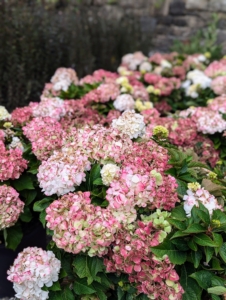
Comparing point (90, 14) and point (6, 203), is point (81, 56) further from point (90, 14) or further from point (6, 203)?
point (6, 203)

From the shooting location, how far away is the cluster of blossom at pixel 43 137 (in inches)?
74.7

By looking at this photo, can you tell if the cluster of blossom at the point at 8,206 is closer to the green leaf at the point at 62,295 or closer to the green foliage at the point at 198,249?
the green leaf at the point at 62,295

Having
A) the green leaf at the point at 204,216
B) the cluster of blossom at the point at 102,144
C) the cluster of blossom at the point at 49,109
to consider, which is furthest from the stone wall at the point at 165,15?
the green leaf at the point at 204,216

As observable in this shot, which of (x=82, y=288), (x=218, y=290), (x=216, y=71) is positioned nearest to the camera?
(x=218, y=290)

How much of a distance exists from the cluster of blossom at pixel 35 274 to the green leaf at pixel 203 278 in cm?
58

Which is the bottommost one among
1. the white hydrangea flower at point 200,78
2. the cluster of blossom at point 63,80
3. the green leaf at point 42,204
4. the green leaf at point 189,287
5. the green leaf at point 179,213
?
the white hydrangea flower at point 200,78

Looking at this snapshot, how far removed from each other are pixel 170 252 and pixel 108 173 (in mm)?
410

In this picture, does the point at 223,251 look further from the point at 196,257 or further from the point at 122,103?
the point at 122,103

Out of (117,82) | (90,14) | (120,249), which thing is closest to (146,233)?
(120,249)

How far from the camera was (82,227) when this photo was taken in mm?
1499

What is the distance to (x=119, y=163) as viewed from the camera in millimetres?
1746

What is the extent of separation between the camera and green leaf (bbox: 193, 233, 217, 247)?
145 centimetres

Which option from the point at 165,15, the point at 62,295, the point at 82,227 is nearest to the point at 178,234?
the point at 82,227

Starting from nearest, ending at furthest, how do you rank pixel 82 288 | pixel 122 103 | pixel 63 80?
pixel 82 288 → pixel 122 103 → pixel 63 80
